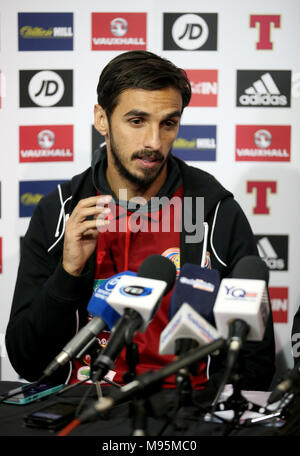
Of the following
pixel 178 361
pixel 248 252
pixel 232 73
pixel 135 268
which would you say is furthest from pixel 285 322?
pixel 178 361

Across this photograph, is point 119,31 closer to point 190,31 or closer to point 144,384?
point 190,31

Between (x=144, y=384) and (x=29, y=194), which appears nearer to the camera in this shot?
(x=144, y=384)

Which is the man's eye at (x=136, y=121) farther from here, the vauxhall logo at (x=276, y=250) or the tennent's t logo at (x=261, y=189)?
the vauxhall logo at (x=276, y=250)

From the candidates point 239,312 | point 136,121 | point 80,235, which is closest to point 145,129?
point 136,121

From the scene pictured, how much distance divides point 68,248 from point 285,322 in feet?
4.39

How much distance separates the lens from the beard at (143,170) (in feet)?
6.04

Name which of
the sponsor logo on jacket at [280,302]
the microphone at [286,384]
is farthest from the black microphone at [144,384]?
the sponsor logo on jacket at [280,302]

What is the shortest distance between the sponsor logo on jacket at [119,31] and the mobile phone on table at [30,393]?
168 centimetres

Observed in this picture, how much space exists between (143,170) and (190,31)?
3.27ft

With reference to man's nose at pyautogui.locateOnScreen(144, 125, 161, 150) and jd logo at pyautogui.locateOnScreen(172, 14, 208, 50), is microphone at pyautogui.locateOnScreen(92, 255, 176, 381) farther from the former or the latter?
jd logo at pyautogui.locateOnScreen(172, 14, 208, 50)

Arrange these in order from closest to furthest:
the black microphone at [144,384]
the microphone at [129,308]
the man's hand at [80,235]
→ the black microphone at [144,384], the microphone at [129,308], the man's hand at [80,235]

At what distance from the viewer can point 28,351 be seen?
1789 mm

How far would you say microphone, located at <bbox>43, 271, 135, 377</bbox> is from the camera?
1.07 meters

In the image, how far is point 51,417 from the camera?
120 centimetres
